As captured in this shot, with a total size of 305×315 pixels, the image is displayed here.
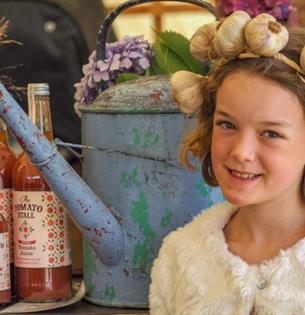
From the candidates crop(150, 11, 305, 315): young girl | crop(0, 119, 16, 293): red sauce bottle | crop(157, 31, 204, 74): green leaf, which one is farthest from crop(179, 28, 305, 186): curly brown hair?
crop(0, 119, 16, 293): red sauce bottle

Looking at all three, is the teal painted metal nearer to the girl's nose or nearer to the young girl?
the young girl

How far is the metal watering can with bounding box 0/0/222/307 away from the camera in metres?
1.25

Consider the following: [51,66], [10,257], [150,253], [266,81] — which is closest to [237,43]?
[266,81]

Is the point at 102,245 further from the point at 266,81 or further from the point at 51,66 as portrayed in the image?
the point at 51,66

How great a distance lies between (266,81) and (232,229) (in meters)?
0.20

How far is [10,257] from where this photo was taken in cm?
128

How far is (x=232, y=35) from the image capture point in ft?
3.51

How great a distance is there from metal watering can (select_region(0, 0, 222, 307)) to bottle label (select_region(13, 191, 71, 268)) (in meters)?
0.05

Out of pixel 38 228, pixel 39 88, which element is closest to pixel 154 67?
pixel 39 88

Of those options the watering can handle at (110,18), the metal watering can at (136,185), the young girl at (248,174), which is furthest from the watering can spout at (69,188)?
the watering can handle at (110,18)

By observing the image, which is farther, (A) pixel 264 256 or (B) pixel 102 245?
(B) pixel 102 245

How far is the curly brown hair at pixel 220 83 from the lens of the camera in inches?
41.3

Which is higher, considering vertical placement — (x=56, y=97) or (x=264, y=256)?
(x=56, y=97)

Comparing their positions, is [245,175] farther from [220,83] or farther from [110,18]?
[110,18]
